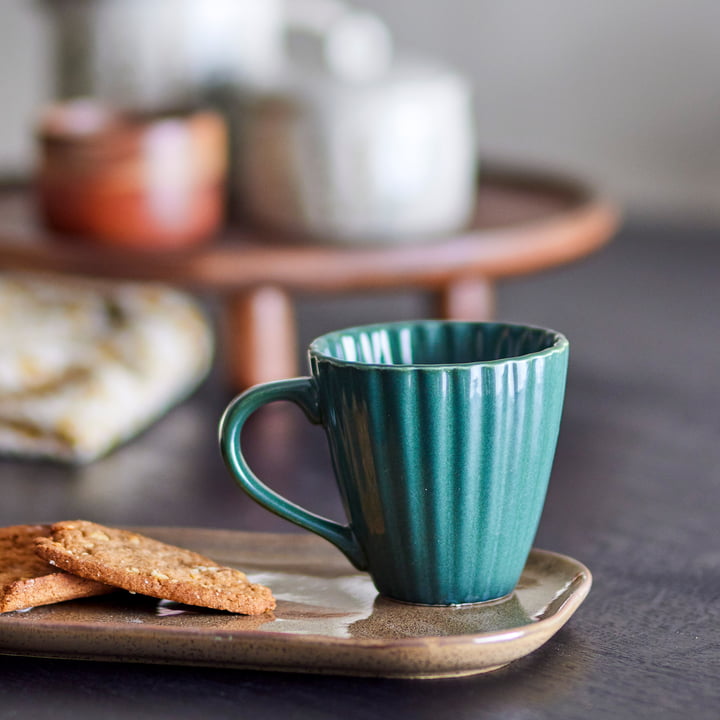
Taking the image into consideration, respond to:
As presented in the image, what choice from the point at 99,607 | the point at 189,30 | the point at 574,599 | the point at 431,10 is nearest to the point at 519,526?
the point at 574,599

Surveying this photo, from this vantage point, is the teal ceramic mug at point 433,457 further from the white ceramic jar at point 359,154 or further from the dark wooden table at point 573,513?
the white ceramic jar at point 359,154

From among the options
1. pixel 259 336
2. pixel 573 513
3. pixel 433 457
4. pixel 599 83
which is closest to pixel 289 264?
pixel 259 336

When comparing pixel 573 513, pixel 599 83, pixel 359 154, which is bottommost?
pixel 573 513

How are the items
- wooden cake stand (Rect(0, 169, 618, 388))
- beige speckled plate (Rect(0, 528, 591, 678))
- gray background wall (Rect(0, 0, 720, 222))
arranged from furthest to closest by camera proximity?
gray background wall (Rect(0, 0, 720, 222))
wooden cake stand (Rect(0, 169, 618, 388))
beige speckled plate (Rect(0, 528, 591, 678))

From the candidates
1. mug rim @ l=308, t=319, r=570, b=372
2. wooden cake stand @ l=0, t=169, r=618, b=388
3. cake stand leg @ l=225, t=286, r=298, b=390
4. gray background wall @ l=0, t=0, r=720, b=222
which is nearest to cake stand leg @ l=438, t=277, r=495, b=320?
wooden cake stand @ l=0, t=169, r=618, b=388

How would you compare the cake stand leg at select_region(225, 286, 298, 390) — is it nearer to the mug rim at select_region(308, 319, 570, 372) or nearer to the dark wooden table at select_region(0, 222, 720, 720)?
the dark wooden table at select_region(0, 222, 720, 720)

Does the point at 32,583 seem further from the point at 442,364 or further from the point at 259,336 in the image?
the point at 259,336
